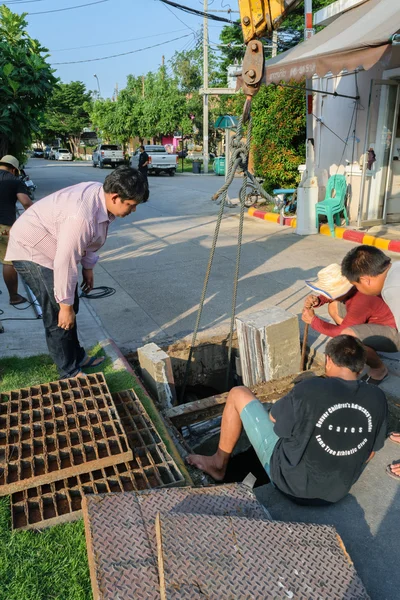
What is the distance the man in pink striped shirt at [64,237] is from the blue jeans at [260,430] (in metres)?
1.42

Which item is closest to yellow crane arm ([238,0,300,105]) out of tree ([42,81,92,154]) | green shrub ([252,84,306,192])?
green shrub ([252,84,306,192])

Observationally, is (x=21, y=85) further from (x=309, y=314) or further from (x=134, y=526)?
(x=134, y=526)

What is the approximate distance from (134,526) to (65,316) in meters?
1.66

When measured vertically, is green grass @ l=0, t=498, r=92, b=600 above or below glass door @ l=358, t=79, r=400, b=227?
below

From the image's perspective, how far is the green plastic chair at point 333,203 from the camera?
9367mm

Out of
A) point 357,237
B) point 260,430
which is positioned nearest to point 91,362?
point 260,430

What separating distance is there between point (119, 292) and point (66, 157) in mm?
54652

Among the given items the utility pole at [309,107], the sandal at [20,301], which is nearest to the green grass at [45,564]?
the sandal at [20,301]

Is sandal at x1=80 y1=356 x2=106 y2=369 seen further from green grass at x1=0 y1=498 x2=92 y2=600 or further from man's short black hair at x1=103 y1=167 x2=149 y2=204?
green grass at x1=0 y1=498 x2=92 y2=600

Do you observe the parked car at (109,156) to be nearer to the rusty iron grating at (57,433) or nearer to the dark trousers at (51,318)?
the dark trousers at (51,318)

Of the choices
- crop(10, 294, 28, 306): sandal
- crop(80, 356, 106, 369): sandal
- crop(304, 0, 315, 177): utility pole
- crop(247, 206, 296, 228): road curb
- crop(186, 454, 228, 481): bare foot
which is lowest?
crop(186, 454, 228, 481): bare foot

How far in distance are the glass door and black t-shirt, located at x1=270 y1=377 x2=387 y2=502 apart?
7754 mm

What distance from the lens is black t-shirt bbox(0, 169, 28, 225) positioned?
245 inches

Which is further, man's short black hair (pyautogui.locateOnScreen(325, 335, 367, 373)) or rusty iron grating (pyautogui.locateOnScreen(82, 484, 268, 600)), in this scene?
man's short black hair (pyautogui.locateOnScreen(325, 335, 367, 373))
